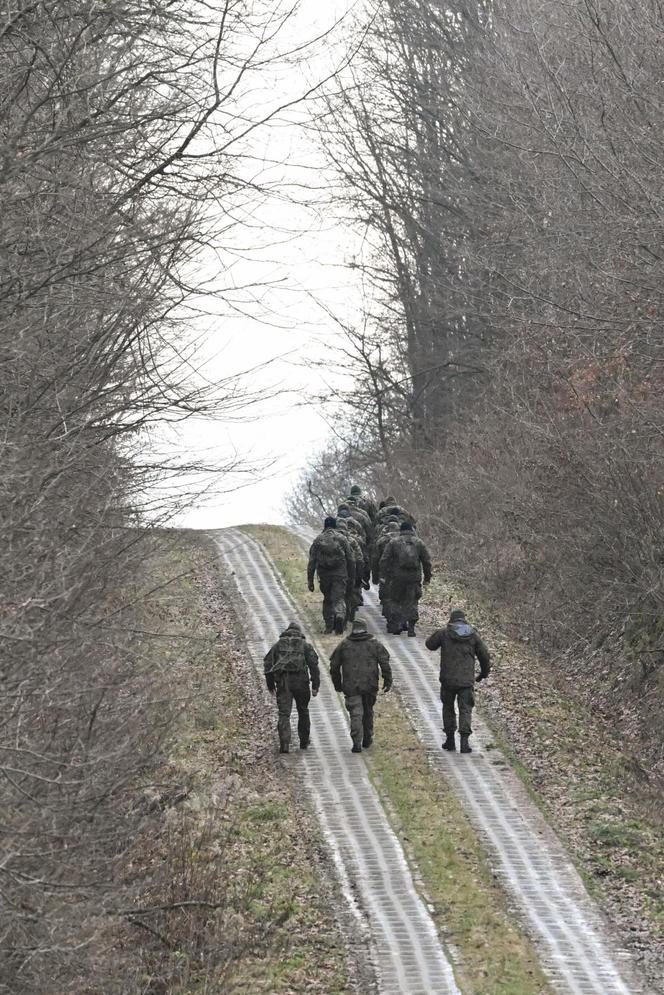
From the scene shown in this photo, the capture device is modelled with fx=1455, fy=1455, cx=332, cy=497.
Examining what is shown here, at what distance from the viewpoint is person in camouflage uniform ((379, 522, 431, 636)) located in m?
23.5

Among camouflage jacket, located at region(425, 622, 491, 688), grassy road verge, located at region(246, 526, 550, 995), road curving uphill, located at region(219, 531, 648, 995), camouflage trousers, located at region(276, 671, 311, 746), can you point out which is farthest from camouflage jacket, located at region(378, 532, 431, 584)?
camouflage trousers, located at region(276, 671, 311, 746)

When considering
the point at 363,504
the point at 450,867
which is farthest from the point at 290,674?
the point at 363,504

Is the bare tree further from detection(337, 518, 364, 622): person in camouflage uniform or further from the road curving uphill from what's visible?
detection(337, 518, 364, 622): person in camouflage uniform

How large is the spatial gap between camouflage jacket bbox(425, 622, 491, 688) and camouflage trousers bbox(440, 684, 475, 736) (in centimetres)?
9

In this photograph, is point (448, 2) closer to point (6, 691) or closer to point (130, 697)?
point (130, 697)

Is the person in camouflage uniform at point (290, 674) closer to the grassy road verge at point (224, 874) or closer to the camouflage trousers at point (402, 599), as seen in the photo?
the grassy road verge at point (224, 874)

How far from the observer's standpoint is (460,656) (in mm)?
18578

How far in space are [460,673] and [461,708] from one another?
48 centimetres

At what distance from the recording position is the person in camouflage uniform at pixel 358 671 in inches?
722

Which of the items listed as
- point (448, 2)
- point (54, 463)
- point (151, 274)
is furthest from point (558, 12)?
point (54, 463)

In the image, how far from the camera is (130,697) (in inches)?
527

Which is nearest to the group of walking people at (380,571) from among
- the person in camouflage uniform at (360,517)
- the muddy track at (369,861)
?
the person in camouflage uniform at (360,517)

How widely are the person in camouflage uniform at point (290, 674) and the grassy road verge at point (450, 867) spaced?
1111mm

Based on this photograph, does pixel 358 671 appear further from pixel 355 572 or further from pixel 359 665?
pixel 355 572
